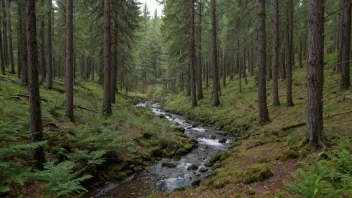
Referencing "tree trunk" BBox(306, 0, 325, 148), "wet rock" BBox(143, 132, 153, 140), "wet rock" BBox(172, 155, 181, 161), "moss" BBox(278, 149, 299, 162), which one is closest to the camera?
"tree trunk" BBox(306, 0, 325, 148)

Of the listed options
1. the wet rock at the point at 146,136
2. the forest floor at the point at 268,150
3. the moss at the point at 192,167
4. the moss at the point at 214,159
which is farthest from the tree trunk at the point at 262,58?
the wet rock at the point at 146,136

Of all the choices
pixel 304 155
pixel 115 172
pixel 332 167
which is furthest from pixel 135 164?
pixel 332 167

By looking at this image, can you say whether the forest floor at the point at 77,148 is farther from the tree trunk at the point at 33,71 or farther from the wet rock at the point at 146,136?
the tree trunk at the point at 33,71

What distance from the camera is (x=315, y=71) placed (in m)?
8.00

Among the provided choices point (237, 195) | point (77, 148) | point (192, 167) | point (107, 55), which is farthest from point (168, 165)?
point (107, 55)

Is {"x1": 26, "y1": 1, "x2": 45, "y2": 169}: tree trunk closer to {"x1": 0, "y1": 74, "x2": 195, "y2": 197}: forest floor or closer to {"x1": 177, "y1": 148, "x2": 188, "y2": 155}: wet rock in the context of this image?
{"x1": 0, "y1": 74, "x2": 195, "y2": 197}: forest floor

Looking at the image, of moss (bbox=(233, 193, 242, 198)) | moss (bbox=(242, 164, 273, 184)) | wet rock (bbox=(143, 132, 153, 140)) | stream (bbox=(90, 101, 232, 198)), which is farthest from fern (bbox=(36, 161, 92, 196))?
wet rock (bbox=(143, 132, 153, 140))

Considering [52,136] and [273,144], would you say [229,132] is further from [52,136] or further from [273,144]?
[52,136]

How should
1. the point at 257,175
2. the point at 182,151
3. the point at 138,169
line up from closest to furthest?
the point at 257,175 < the point at 138,169 < the point at 182,151

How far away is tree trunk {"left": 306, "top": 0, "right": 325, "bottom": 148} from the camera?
8000mm

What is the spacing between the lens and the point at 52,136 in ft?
33.7

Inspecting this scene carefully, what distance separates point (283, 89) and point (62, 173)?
74.5 ft

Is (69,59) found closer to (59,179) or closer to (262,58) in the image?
(59,179)

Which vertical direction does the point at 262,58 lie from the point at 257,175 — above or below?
above
